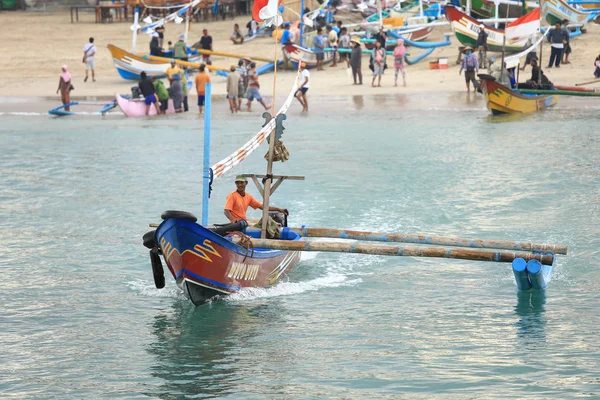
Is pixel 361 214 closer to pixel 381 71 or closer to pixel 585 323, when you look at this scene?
pixel 585 323

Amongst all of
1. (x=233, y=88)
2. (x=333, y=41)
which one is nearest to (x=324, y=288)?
(x=233, y=88)

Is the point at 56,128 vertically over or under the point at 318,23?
under

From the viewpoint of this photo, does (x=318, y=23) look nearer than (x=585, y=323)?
No

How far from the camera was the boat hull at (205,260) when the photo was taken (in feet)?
37.8

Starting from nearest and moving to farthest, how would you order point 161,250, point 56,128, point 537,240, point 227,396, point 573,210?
point 227,396 < point 161,250 < point 537,240 < point 573,210 < point 56,128

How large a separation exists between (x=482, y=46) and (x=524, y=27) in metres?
4.35

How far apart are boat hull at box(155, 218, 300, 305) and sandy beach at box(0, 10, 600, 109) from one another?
21935 millimetres

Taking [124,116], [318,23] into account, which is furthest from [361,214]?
[318,23]

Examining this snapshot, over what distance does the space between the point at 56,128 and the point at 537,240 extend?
17.9 metres

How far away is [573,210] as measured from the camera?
61.3 ft

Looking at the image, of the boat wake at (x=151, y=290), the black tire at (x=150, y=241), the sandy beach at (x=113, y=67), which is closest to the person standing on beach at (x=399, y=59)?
the sandy beach at (x=113, y=67)

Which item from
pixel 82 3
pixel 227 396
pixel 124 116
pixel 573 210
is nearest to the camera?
pixel 227 396

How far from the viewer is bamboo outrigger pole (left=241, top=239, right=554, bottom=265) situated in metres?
12.4

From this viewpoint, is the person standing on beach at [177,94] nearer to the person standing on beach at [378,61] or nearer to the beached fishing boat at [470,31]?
the person standing on beach at [378,61]
